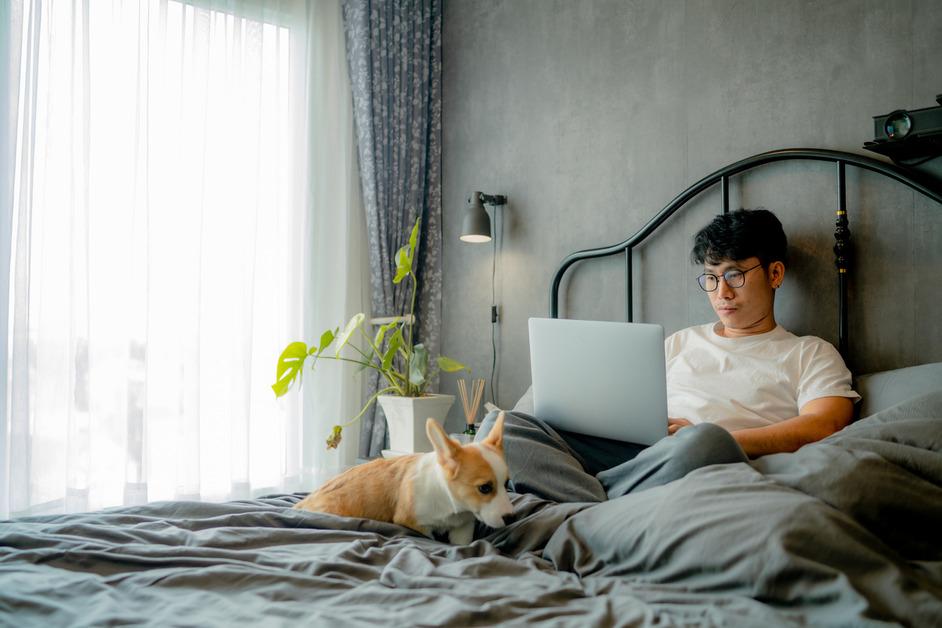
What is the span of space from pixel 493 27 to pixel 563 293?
1254 millimetres

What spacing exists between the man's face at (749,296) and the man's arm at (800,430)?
0.32 meters

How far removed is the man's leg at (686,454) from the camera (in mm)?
1259

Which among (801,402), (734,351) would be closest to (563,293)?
(734,351)

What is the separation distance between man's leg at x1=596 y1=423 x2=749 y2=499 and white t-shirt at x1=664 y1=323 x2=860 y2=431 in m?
0.57

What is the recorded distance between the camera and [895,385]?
1680mm

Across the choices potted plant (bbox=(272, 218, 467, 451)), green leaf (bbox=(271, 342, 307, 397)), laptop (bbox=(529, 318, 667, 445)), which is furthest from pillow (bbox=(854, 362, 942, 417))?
green leaf (bbox=(271, 342, 307, 397))

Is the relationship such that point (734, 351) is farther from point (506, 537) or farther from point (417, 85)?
point (417, 85)

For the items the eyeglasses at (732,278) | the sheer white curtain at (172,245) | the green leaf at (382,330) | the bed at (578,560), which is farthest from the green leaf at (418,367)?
the bed at (578,560)

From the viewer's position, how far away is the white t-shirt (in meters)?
1.80

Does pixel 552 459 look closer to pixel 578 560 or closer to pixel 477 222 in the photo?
pixel 578 560

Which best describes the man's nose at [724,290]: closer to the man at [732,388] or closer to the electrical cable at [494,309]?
the man at [732,388]

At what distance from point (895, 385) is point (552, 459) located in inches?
33.7

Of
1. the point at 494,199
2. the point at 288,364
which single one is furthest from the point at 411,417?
the point at 494,199

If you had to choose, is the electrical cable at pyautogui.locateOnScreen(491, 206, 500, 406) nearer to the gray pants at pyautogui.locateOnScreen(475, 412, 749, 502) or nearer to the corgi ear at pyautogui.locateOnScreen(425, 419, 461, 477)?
the gray pants at pyautogui.locateOnScreen(475, 412, 749, 502)
